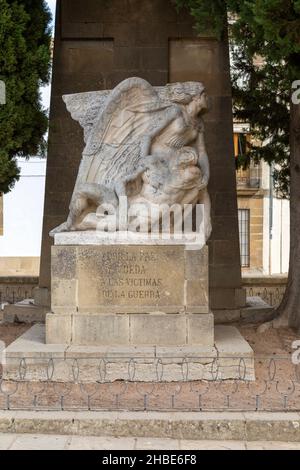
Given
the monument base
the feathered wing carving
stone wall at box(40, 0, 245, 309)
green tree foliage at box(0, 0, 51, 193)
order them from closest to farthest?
the monument base
the feathered wing carving
green tree foliage at box(0, 0, 51, 193)
stone wall at box(40, 0, 245, 309)

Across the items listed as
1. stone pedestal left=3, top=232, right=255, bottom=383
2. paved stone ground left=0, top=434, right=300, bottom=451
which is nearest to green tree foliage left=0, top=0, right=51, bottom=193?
stone pedestal left=3, top=232, right=255, bottom=383

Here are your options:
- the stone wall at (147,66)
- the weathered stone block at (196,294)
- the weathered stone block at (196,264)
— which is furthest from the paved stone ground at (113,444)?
the stone wall at (147,66)

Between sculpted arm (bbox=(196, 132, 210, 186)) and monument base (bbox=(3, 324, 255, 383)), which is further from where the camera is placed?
sculpted arm (bbox=(196, 132, 210, 186))

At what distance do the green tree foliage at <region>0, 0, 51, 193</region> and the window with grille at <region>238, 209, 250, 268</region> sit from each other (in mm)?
15424

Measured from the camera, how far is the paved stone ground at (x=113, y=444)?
5.21 metres

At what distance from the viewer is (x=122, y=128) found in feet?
24.8

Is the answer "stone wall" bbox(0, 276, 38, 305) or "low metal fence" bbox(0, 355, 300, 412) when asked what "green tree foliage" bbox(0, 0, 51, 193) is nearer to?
"low metal fence" bbox(0, 355, 300, 412)

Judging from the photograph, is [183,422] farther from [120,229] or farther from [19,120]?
[19,120]

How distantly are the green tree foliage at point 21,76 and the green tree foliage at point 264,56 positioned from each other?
170 centimetres

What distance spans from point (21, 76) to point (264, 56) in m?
2.69

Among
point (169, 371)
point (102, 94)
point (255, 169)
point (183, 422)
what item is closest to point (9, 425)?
point (183, 422)

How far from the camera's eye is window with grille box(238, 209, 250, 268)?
2380 cm

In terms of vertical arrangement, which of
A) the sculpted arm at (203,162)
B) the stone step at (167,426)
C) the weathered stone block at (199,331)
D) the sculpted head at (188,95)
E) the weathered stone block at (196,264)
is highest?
the sculpted head at (188,95)

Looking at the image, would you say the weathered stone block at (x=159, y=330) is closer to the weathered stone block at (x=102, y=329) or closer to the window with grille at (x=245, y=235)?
the weathered stone block at (x=102, y=329)
